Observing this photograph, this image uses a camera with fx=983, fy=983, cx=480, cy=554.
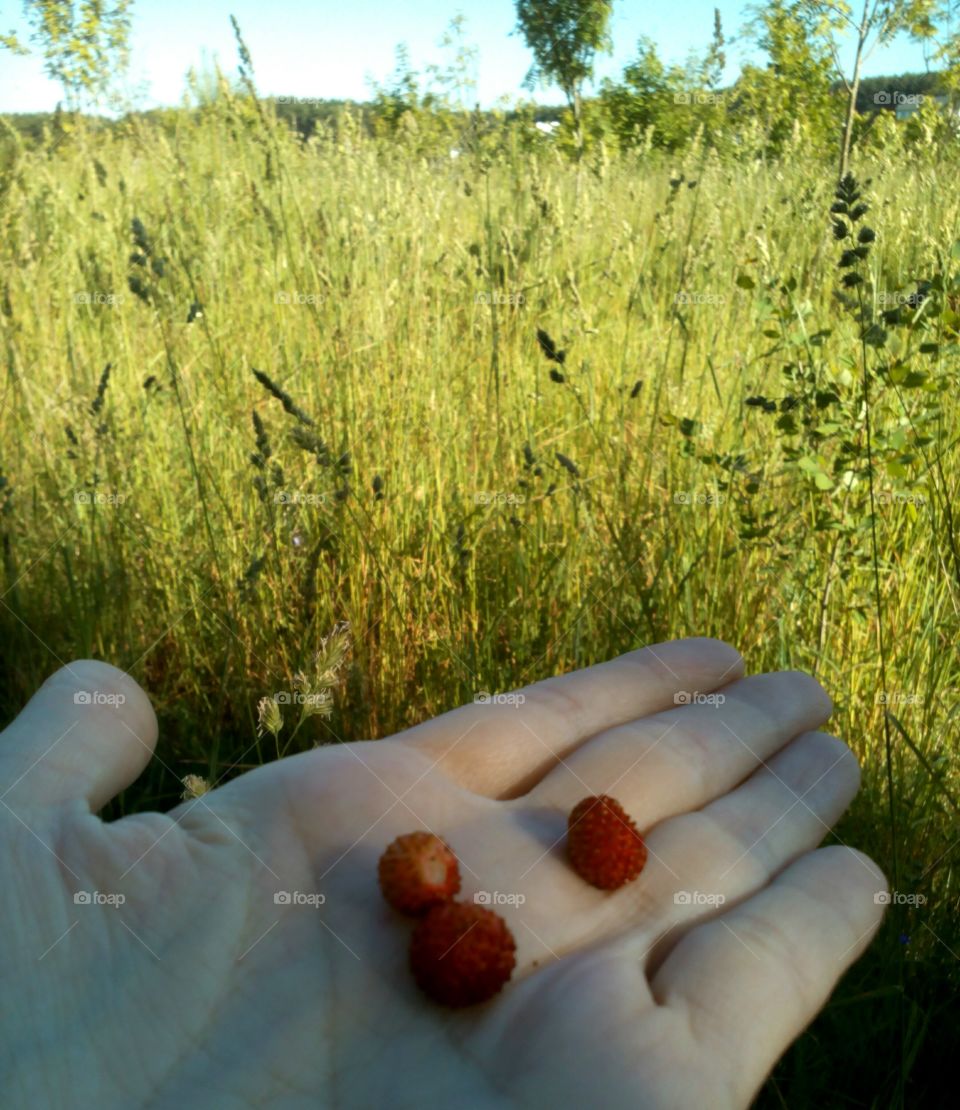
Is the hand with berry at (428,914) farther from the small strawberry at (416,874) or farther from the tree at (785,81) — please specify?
the tree at (785,81)

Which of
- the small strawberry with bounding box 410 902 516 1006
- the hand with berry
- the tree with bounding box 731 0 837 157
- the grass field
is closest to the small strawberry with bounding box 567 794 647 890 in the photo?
the hand with berry

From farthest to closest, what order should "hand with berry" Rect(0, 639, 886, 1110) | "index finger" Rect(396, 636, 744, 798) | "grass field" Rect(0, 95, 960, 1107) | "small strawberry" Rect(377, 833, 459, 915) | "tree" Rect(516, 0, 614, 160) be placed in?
"tree" Rect(516, 0, 614, 160) → "grass field" Rect(0, 95, 960, 1107) → "index finger" Rect(396, 636, 744, 798) → "small strawberry" Rect(377, 833, 459, 915) → "hand with berry" Rect(0, 639, 886, 1110)

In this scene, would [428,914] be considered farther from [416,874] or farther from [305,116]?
[305,116]

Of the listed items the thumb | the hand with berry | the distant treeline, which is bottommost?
the hand with berry

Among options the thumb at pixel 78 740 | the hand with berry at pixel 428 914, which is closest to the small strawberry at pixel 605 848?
the hand with berry at pixel 428 914

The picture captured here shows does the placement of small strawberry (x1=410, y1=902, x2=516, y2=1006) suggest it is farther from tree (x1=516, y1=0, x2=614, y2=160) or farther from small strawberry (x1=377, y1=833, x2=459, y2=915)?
tree (x1=516, y1=0, x2=614, y2=160)

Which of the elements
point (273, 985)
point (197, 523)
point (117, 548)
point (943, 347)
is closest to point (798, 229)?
point (943, 347)

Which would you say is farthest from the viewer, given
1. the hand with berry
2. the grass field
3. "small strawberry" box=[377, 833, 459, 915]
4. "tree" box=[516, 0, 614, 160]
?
"tree" box=[516, 0, 614, 160]

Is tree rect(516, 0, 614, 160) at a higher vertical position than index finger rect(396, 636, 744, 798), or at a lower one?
higher
